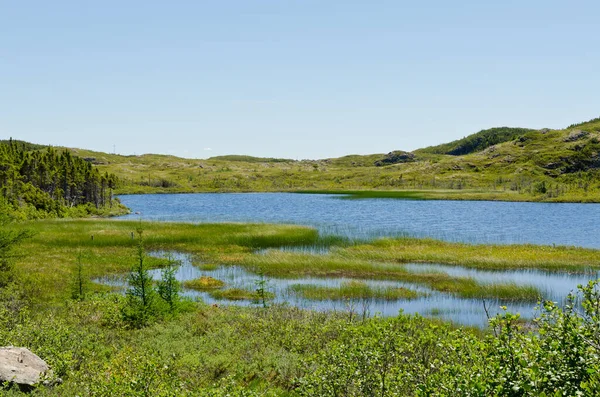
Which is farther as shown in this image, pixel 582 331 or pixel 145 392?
pixel 145 392

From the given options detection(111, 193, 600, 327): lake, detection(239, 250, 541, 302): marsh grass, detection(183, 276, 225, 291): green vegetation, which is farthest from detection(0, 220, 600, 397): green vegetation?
detection(183, 276, 225, 291): green vegetation

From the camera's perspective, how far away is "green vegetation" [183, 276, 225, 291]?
128 ft

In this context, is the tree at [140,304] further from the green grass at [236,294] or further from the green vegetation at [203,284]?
the green vegetation at [203,284]

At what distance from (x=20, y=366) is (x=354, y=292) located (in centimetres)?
2573

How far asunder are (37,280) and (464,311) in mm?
32769

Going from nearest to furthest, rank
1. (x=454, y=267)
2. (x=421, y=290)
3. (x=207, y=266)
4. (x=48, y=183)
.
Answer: (x=421, y=290) < (x=454, y=267) < (x=207, y=266) < (x=48, y=183)

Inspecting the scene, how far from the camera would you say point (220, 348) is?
2033cm

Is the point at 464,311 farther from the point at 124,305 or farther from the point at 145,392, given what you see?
the point at 145,392

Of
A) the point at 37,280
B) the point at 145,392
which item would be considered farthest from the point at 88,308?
the point at 145,392

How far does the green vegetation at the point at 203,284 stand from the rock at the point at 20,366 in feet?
75.5

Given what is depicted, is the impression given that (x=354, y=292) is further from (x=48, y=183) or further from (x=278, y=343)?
(x=48, y=183)

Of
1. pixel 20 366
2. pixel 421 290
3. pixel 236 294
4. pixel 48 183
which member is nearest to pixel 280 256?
pixel 236 294

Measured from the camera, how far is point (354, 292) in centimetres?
3619

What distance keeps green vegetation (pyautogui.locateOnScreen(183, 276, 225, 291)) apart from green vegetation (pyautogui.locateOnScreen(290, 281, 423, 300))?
23.4 feet
